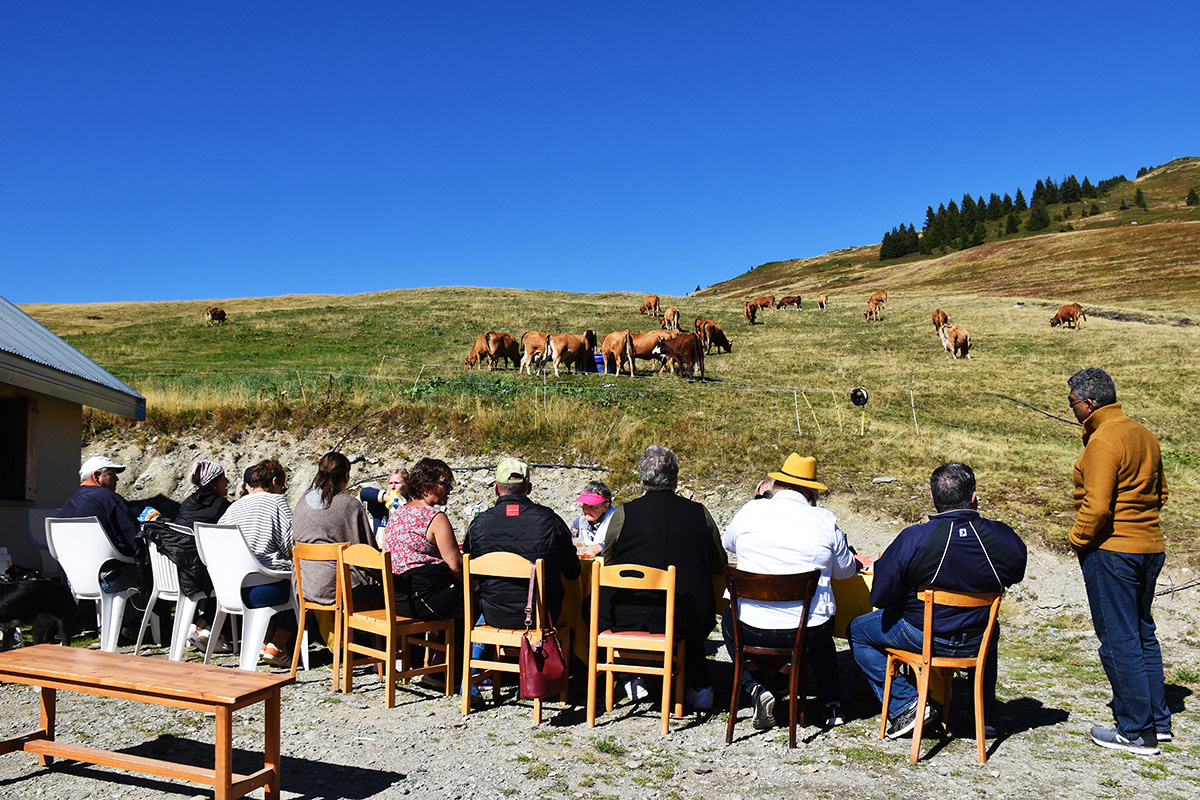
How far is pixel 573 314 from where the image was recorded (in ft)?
127

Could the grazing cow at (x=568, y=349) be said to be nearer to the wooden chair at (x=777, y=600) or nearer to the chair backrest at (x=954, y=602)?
the wooden chair at (x=777, y=600)

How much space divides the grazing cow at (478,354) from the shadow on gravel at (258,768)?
20.0 metres

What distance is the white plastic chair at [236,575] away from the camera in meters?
5.88

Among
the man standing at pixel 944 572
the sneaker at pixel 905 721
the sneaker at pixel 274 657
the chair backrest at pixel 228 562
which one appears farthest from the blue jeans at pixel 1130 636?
the sneaker at pixel 274 657

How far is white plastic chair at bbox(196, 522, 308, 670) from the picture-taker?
5879 millimetres

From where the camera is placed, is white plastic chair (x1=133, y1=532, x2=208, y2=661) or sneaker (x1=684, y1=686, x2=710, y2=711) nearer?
sneaker (x1=684, y1=686, x2=710, y2=711)

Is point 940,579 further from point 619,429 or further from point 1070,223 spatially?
point 1070,223

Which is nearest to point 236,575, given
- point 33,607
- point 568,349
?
point 33,607

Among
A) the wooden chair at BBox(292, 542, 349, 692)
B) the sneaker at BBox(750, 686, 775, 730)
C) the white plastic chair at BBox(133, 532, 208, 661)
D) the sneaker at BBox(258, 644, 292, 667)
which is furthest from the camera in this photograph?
the sneaker at BBox(258, 644, 292, 667)

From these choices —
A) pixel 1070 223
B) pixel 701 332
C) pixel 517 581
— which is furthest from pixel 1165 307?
pixel 1070 223

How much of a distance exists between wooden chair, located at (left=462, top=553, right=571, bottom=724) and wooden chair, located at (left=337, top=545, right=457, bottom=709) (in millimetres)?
323

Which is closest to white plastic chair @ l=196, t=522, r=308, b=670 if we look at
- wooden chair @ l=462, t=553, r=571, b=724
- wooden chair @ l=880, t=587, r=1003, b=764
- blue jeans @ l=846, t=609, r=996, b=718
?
wooden chair @ l=462, t=553, r=571, b=724

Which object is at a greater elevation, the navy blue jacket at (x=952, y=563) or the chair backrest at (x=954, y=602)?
the navy blue jacket at (x=952, y=563)

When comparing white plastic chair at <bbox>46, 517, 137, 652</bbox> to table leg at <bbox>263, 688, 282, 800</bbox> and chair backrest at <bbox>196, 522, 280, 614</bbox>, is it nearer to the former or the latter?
chair backrest at <bbox>196, 522, 280, 614</bbox>
